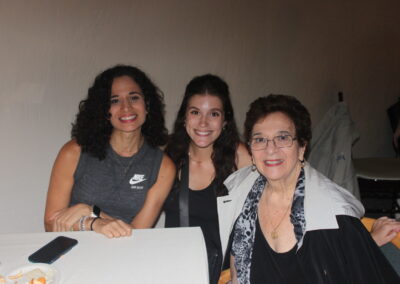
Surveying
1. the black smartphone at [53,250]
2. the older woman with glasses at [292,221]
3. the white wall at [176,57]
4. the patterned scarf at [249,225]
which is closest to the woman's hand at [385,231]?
the older woman with glasses at [292,221]

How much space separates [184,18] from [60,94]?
120 cm

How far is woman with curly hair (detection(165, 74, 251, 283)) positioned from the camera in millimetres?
1928

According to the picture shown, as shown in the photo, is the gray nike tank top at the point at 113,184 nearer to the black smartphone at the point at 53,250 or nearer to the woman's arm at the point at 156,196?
the woman's arm at the point at 156,196

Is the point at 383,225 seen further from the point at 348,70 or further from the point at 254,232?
the point at 348,70

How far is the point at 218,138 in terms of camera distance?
2.11m

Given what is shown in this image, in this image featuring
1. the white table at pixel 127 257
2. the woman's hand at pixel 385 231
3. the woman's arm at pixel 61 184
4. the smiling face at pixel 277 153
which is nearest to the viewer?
the white table at pixel 127 257

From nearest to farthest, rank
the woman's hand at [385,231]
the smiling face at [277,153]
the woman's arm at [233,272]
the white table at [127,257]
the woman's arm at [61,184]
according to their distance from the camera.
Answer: the white table at [127,257] < the woman's hand at [385,231] < the smiling face at [277,153] < the woman's arm at [233,272] < the woman's arm at [61,184]

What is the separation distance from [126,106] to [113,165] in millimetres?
345

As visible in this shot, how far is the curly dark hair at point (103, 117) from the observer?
1.89 meters

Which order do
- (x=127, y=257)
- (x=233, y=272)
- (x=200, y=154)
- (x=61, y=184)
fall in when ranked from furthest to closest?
(x=200, y=154)
(x=61, y=184)
(x=233, y=272)
(x=127, y=257)

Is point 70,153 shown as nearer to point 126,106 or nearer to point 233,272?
point 126,106

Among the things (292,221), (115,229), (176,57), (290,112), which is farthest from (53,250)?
(176,57)

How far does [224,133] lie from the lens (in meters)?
2.10

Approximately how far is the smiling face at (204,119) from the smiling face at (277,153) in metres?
0.43
